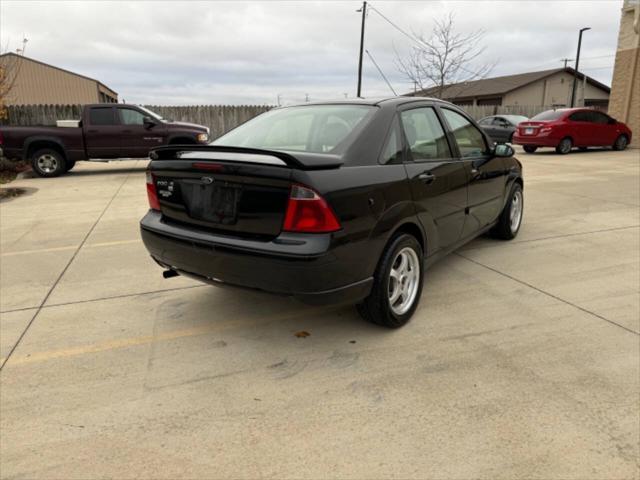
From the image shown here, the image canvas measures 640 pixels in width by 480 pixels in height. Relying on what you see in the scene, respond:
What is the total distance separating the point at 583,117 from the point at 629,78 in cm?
462

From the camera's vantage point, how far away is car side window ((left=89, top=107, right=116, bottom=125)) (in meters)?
12.8

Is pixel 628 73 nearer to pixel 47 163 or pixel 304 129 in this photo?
pixel 304 129

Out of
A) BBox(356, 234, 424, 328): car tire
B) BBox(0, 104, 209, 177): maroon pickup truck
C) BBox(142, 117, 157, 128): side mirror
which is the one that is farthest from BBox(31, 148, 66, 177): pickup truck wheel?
BBox(356, 234, 424, 328): car tire

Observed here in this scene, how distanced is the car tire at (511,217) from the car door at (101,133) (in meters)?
10.7

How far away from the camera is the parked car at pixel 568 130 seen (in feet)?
54.1

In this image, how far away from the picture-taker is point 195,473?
2.15 m

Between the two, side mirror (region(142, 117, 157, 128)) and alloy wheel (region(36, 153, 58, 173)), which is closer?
alloy wheel (region(36, 153, 58, 173))

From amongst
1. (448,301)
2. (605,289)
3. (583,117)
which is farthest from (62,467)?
(583,117)

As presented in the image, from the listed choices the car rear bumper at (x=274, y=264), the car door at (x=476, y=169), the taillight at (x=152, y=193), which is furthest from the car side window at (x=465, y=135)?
the taillight at (x=152, y=193)

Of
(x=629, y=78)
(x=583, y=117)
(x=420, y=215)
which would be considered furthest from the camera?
(x=629, y=78)

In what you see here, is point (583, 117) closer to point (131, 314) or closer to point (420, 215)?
point (420, 215)

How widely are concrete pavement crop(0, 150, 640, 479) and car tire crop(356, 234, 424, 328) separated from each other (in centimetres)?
14

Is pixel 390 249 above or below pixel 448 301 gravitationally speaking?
above

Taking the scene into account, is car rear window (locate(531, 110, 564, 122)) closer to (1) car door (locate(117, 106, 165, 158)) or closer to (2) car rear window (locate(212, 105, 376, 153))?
(1) car door (locate(117, 106, 165, 158))
